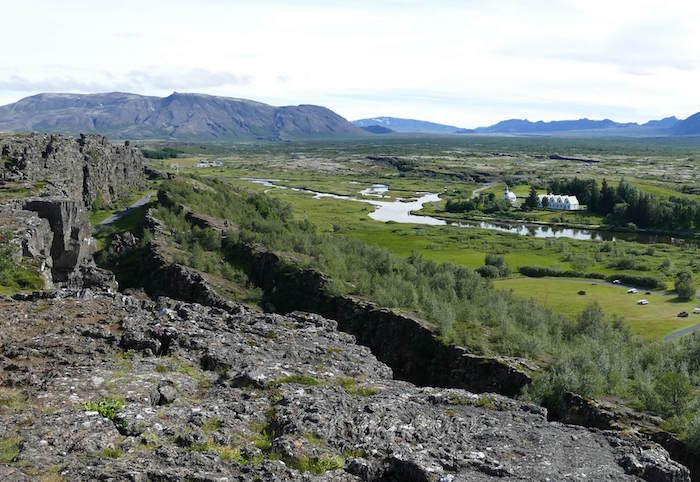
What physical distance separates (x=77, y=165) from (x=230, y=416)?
8297 cm

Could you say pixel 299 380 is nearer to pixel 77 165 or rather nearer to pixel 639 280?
pixel 77 165

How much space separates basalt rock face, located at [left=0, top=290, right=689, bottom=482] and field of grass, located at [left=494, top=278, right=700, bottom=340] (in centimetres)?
6168

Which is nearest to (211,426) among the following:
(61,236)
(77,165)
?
(61,236)

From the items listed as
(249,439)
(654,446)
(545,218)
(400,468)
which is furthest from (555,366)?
(545,218)

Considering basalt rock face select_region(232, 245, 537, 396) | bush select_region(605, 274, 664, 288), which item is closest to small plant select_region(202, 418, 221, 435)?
basalt rock face select_region(232, 245, 537, 396)

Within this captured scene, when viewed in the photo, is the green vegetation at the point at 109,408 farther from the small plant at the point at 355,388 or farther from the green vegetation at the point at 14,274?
the green vegetation at the point at 14,274

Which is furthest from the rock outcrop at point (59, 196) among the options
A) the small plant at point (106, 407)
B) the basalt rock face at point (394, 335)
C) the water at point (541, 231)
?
the water at point (541, 231)

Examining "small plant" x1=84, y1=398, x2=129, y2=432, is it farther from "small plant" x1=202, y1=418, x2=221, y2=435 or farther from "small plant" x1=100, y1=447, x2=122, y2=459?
"small plant" x1=202, y1=418, x2=221, y2=435

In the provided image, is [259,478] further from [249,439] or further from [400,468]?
[400,468]

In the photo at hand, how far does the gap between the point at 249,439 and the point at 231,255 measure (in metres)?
46.9

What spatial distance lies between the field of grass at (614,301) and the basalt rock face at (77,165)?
71.8 meters

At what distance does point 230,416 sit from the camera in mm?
22000

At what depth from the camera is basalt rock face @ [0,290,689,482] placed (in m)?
18.4

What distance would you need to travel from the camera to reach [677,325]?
81562 millimetres
